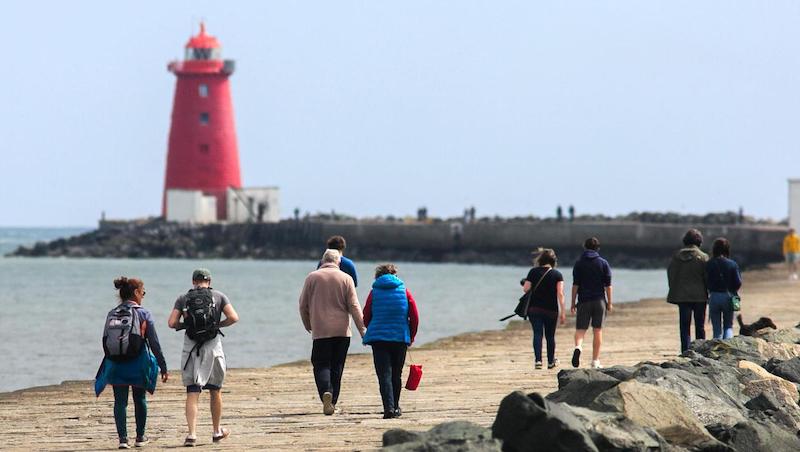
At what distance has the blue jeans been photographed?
1325 centimetres

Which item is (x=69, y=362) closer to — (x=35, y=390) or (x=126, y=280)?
(x=35, y=390)

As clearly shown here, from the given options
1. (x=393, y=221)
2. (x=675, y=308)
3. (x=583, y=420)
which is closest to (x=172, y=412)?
(x=583, y=420)

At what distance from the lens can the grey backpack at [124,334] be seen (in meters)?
8.88

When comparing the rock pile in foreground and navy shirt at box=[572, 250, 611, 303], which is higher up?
navy shirt at box=[572, 250, 611, 303]

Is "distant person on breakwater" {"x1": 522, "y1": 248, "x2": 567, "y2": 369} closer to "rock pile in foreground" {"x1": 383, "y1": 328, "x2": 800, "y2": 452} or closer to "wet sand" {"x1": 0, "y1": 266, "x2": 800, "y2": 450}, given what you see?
"wet sand" {"x1": 0, "y1": 266, "x2": 800, "y2": 450}

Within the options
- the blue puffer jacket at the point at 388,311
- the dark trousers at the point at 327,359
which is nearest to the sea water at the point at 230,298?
the dark trousers at the point at 327,359

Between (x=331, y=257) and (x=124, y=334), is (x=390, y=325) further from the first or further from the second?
(x=124, y=334)

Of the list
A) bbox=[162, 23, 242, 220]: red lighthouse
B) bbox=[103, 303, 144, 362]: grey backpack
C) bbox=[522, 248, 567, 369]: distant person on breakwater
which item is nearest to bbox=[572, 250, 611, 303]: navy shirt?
bbox=[522, 248, 567, 369]: distant person on breakwater

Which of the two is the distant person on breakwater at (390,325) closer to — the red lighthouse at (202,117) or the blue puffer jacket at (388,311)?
the blue puffer jacket at (388,311)

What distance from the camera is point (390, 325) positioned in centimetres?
1029

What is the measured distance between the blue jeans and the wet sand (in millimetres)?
710

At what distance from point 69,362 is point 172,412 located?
32.1ft

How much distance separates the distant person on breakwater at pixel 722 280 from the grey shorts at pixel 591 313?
37.9 inches

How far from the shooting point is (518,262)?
61062 mm
